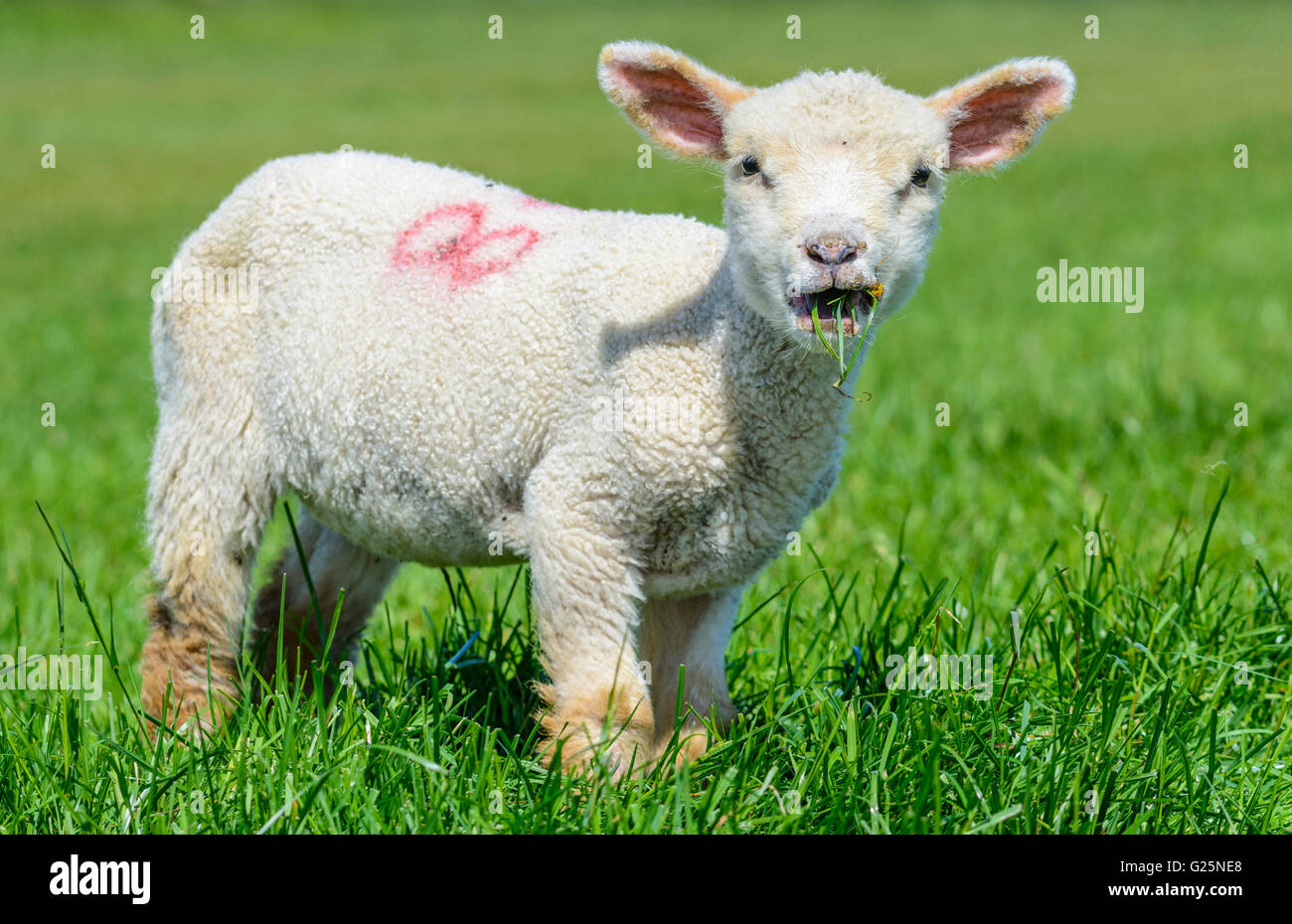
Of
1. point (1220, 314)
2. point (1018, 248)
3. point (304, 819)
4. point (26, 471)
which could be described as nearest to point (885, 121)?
point (304, 819)

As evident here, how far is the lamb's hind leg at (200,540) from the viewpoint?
407 centimetres

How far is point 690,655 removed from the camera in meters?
3.77

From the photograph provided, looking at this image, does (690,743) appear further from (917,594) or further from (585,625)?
(917,594)

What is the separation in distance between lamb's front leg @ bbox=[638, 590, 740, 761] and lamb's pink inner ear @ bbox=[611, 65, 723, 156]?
112 cm

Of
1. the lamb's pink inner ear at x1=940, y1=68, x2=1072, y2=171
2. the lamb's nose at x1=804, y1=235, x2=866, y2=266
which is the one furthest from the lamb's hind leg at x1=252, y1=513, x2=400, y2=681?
the lamb's pink inner ear at x1=940, y1=68, x2=1072, y2=171

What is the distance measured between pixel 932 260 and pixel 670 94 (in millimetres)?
11744

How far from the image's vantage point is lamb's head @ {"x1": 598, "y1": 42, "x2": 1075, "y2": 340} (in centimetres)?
313

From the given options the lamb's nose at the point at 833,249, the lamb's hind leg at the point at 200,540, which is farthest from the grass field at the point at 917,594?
the lamb's nose at the point at 833,249

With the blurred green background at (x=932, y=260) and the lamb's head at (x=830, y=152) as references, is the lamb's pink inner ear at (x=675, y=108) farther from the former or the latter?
the blurred green background at (x=932, y=260)

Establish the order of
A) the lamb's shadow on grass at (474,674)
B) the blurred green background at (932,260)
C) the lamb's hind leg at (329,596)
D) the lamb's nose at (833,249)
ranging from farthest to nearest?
the blurred green background at (932,260)
the lamb's hind leg at (329,596)
the lamb's shadow on grass at (474,674)
the lamb's nose at (833,249)

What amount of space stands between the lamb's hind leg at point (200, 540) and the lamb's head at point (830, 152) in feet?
4.80

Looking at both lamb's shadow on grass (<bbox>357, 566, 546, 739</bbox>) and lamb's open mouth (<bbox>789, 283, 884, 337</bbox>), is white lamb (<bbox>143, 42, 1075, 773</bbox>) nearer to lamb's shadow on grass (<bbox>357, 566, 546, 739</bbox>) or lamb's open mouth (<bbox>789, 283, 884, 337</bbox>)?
lamb's open mouth (<bbox>789, 283, 884, 337</bbox>)

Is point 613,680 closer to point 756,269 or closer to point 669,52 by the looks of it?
point 756,269
